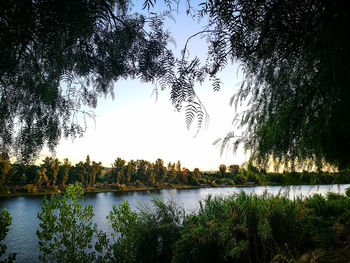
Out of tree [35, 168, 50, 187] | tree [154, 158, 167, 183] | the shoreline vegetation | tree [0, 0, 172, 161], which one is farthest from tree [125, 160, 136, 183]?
tree [0, 0, 172, 161]

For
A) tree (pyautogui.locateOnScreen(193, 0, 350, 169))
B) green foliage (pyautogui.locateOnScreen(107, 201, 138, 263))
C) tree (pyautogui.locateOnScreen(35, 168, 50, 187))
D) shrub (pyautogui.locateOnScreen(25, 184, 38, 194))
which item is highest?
tree (pyautogui.locateOnScreen(193, 0, 350, 169))

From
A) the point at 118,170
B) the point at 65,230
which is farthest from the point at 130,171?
the point at 65,230

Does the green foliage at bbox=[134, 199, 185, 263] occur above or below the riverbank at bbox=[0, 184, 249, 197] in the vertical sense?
above

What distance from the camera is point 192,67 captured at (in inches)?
35.6

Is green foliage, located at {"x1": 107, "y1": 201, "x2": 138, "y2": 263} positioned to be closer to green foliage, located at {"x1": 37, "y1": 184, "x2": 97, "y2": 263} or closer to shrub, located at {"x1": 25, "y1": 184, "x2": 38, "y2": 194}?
green foliage, located at {"x1": 37, "y1": 184, "x2": 97, "y2": 263}

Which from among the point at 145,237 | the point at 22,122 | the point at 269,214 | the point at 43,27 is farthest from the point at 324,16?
the point at 145,237

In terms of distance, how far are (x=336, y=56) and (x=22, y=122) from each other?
1.52 meters

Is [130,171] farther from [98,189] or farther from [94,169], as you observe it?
[94,169]

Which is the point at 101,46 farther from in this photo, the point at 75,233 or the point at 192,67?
the point at 75,233

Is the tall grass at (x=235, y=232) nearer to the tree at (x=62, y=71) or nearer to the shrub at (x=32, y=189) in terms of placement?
the tree at (x=62, y=71)

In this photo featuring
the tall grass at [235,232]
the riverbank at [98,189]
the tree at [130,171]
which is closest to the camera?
the tall grass at [235,232]

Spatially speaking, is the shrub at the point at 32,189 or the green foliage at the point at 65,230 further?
the shrub at the point at 32,189

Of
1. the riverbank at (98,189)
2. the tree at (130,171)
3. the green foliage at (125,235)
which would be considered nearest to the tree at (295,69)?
the green foliage at (125,235)

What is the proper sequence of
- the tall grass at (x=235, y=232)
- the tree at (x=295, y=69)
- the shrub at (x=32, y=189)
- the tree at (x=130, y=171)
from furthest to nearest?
the tree at (x=130, y=171) → the shrub at (x=32, y=189) → the tall grass at (x=235, y=232) → the tree at (x=295, y=69)
